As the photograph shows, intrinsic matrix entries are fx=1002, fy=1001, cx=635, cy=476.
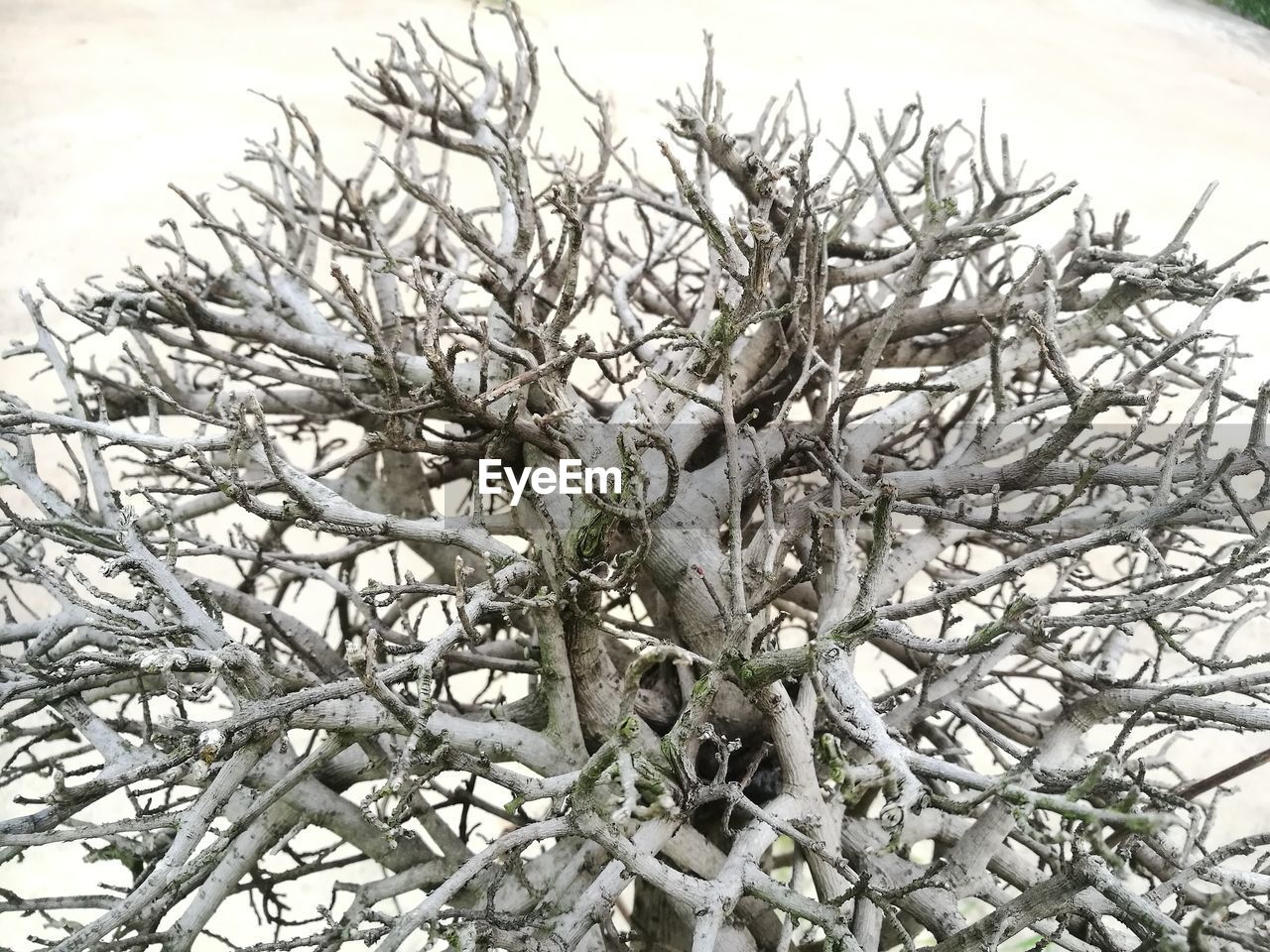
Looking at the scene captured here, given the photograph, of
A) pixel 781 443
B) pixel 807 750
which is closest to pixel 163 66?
pixel 781 443

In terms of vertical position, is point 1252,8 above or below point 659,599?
above

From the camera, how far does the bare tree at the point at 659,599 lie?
1.46 m

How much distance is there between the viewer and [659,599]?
2.78 metres

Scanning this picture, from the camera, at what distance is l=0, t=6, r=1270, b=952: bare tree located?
4.79ft

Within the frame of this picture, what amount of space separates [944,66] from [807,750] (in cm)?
595

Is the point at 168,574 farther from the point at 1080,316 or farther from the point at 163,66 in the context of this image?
the point at 163,66

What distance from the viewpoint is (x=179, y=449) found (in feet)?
5.22

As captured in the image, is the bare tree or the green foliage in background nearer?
the bare tree

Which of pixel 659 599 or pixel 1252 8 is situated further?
pixel 1252 8

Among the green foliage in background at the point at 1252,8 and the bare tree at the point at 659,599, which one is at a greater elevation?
the green foliage in background at the point at 1252,8

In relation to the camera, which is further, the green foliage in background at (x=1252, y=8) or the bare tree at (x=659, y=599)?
the green foliage in background at (x=1252, y=8)

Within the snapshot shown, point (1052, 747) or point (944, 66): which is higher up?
point (944, 66)

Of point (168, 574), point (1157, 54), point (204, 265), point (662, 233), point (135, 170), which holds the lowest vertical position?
point (135, 170)

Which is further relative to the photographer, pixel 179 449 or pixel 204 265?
pixel 204 265
